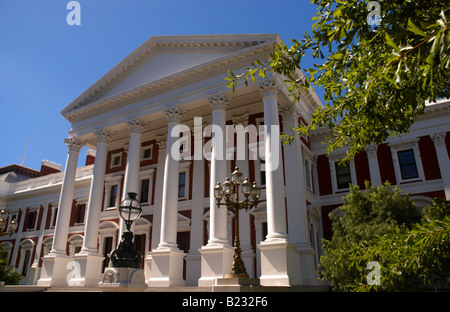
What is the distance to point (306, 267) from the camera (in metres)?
16.5

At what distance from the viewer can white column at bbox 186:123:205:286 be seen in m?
20.0

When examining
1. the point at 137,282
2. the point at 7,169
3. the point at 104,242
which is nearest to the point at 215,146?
the point at 137,282

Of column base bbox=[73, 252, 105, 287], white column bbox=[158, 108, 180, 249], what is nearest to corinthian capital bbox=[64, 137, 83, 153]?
column base bbox=[73, 252, 105, 287]

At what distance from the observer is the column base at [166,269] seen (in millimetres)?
16844

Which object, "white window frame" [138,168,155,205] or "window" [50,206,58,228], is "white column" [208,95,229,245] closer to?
"white window frame" [138,168,155,205]

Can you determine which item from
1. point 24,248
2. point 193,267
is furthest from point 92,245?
point 24,248

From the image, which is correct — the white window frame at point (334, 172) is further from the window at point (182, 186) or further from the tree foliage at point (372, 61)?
the tree foliage at point (372, 61)

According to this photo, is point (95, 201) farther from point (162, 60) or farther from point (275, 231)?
point (275, 231)

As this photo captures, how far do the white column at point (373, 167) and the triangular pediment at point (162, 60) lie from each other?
371 inches

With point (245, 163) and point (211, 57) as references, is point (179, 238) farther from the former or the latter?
point (211, 57)

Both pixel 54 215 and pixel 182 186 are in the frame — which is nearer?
pixel 182 186

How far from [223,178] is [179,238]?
703 centimetres

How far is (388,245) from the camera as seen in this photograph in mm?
3209

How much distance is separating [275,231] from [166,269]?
19.4 feet
